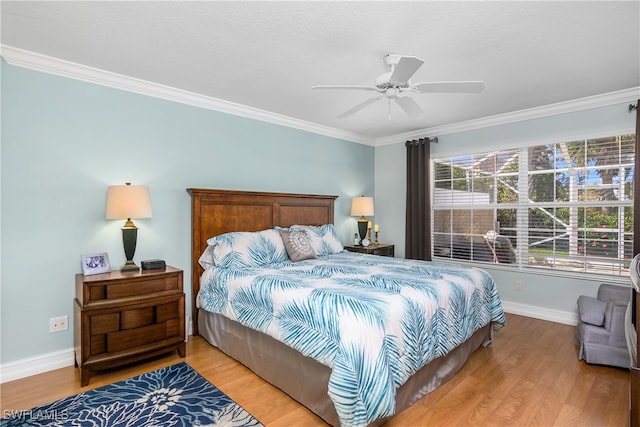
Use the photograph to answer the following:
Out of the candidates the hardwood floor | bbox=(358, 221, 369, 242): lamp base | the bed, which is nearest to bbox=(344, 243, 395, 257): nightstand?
bbox=(358, 221, 369, 242): lamp base

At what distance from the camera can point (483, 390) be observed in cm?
238

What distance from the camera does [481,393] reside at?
2.34 m

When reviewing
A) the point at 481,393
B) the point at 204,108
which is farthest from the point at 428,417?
the point at 204,108

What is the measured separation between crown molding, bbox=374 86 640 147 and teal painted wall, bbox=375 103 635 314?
0.17 feet

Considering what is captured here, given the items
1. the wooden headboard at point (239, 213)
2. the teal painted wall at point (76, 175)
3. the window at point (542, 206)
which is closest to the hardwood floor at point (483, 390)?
the teal painted wall at point (76, 175)

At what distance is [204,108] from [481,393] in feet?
11.8

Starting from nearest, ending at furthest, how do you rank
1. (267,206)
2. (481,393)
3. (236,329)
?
(481,393) → (236,329) → (267,206)

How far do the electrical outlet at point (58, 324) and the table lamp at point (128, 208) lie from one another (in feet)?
2.00

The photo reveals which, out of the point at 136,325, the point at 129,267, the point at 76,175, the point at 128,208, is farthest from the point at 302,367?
the point at 76,175

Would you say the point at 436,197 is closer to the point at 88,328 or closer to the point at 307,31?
the point at 307,31

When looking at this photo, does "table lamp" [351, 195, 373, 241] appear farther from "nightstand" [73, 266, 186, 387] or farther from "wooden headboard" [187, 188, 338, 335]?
"nightstand" [73, 266, 186, 387]

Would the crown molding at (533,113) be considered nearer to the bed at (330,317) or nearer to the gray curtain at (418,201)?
the gray curtain at (418,201)

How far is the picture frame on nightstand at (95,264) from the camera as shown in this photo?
2.73 meters

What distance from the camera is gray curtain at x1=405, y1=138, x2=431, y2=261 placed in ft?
16.0
